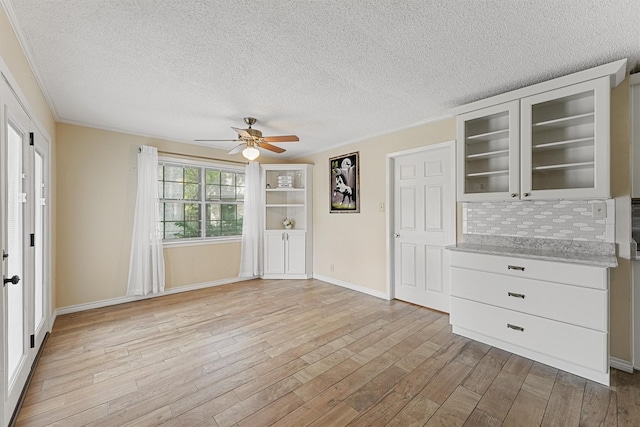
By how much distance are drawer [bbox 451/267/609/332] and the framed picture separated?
2.01 meters

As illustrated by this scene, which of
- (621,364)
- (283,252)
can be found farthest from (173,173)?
(621,364)

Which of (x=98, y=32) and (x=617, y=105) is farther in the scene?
(x=617, y=105)

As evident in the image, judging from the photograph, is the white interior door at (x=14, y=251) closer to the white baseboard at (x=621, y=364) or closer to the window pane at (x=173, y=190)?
the window pane at (x=173, y=190)

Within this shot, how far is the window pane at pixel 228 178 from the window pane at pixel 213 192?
0.15m

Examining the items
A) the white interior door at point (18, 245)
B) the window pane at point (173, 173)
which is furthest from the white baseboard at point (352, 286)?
the white interior door at point (18, 245)

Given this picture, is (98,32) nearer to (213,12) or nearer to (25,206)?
(213,12)

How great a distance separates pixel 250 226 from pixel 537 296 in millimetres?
4097

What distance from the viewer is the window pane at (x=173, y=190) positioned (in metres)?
4.29

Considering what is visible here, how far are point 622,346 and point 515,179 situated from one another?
1.57 meters

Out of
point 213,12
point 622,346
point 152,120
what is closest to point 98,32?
point 213,12

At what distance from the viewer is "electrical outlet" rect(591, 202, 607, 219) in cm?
231

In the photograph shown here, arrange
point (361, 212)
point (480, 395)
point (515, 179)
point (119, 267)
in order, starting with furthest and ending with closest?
point (361, 212), point (119, 267), point (515, 179), point (480, 395)

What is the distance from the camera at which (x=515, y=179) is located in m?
2.53

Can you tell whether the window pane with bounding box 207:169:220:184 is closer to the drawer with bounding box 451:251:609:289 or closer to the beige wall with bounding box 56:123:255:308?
the beige wall with bounding box 56:123:255:308
